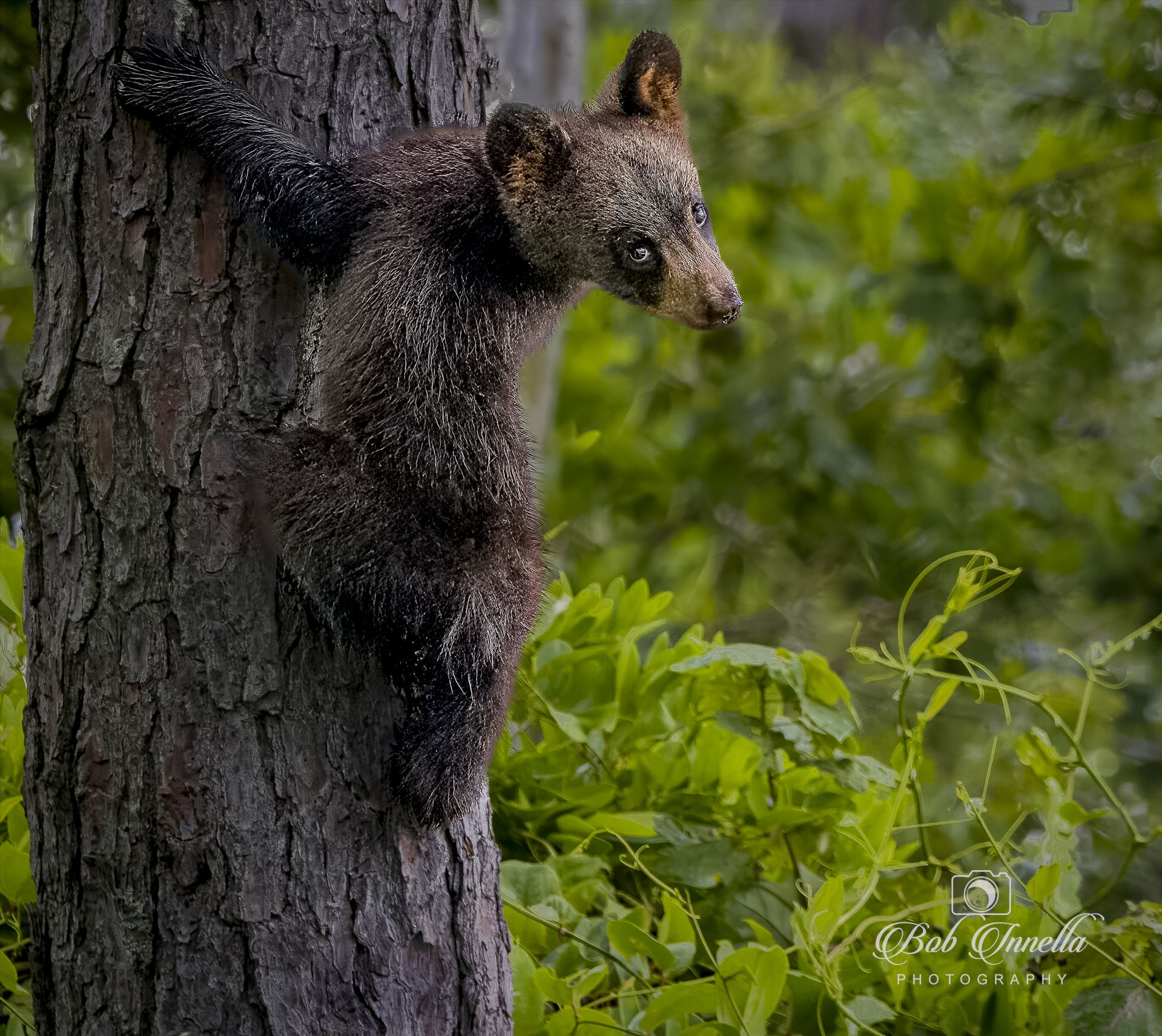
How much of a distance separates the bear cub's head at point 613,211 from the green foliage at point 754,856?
619 millimetres

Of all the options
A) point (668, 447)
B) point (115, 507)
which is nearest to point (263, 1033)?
point (115, 507)

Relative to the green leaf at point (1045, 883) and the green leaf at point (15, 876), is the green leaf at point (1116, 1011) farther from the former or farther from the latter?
the green leaf at point (15, 876)

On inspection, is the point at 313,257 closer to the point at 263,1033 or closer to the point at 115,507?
the point at 115,507

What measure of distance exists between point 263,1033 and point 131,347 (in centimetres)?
92

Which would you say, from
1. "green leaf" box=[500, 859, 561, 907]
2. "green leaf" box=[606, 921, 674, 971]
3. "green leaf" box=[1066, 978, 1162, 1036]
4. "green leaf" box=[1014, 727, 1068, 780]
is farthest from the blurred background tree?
"green leaf" box=[1066, 978, 1162, 1036]

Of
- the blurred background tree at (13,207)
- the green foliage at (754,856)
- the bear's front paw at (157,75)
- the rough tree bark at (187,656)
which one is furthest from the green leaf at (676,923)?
the blurred background tree at (13,207)

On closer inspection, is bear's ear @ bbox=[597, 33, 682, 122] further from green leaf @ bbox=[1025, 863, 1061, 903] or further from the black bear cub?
green leaf @ bbox=[1025, 863, 1061, 903]

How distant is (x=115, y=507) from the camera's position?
1.52 m

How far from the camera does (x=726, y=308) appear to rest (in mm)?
1516

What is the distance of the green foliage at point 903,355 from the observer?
384 cm

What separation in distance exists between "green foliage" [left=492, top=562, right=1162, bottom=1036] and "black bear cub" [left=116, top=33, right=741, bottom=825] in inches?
14.7

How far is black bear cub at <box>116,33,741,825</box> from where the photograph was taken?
150 centimetres

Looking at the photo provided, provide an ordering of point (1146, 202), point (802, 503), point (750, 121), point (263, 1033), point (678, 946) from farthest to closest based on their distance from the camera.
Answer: point (750, 121)
point (802, 503)
point (1146, 202)
point (678, 946)
point (263, 1033)

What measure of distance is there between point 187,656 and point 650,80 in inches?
41.9
